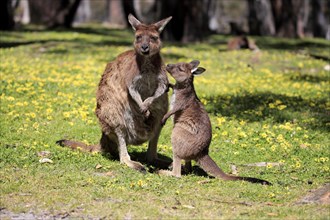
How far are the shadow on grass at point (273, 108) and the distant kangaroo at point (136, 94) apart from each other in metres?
3.11

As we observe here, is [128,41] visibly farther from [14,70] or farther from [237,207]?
[237,207]

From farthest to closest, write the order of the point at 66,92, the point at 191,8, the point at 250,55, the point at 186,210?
the point at 191,8 → the point at 250,55 → the point at 66,92 → the point at 186,210

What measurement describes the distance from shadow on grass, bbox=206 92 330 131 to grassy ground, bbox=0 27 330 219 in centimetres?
2

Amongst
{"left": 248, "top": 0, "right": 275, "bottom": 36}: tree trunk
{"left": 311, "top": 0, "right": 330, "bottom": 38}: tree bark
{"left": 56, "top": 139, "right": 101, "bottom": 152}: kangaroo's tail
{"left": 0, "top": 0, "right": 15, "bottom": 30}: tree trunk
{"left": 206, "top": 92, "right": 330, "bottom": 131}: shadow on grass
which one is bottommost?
{"left": 311, "top": 0, "right": 330, "bottom": 38}: tree bark

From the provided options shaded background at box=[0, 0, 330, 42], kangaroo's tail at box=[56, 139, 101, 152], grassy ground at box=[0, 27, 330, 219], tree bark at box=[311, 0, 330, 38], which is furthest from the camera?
tree bark at box=[311, 0, 330, 38]

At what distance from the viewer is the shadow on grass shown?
10.8m

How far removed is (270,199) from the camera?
Answer: 21.4 feet

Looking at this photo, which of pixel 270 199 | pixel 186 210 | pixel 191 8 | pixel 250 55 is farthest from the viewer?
pixel 191 8

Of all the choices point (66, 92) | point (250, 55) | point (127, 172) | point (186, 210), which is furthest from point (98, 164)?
point (250, 55)

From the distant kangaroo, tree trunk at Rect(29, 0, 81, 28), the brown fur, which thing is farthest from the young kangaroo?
tree trunk at Rect(29, 0, 81, 28)

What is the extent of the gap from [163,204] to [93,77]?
7.69 meters

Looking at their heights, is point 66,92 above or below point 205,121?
below

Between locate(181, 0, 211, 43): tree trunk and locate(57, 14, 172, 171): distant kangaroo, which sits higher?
locate(57, 14, 172, 171): distant kangaroo

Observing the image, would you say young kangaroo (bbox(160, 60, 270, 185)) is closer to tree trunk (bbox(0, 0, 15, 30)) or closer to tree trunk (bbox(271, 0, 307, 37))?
tree trunk (bbox(0, 0, 15, 30))
